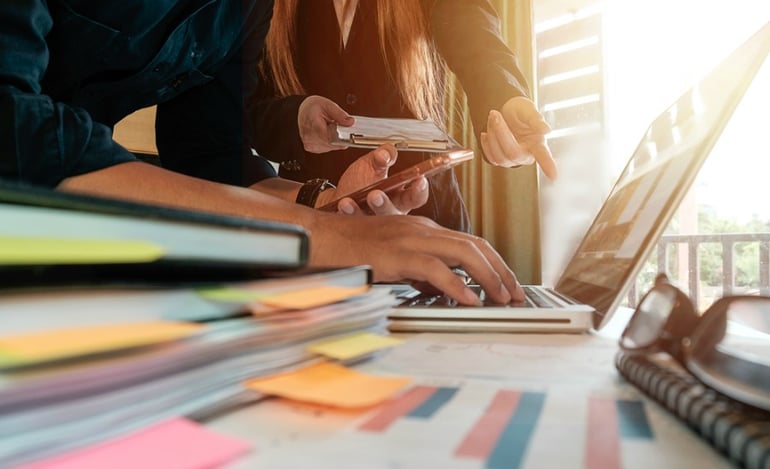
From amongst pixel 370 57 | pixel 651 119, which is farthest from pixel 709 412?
pixel 651 119

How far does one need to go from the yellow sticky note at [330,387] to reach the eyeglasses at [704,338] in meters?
0.12

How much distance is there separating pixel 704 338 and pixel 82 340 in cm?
24

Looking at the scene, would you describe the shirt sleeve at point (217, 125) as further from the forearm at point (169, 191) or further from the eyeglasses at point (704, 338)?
the eyeglasses at point (704, 338)

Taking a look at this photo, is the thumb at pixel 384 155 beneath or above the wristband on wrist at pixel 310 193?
above

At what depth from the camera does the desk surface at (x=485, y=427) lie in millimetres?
164

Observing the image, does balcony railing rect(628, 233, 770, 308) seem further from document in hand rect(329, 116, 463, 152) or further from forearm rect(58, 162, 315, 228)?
forearm rect(58, 162, 315, 228)

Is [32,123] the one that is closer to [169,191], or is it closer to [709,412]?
[169,191]

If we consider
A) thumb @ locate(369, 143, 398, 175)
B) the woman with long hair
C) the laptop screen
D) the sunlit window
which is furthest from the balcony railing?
thumb @ locate(369, 143, 398, 175)

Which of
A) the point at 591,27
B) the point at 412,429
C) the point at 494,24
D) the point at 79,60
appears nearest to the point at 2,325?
the point at 412,429

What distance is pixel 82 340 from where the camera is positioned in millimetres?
156

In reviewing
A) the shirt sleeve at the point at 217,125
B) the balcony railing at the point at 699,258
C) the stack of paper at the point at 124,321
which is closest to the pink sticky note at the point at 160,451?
the stack of paper at the point at 124,321

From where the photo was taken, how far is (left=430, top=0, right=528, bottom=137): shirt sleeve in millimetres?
1044

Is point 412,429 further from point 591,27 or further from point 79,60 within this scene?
point 591,27

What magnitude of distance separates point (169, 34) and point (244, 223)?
65cm
